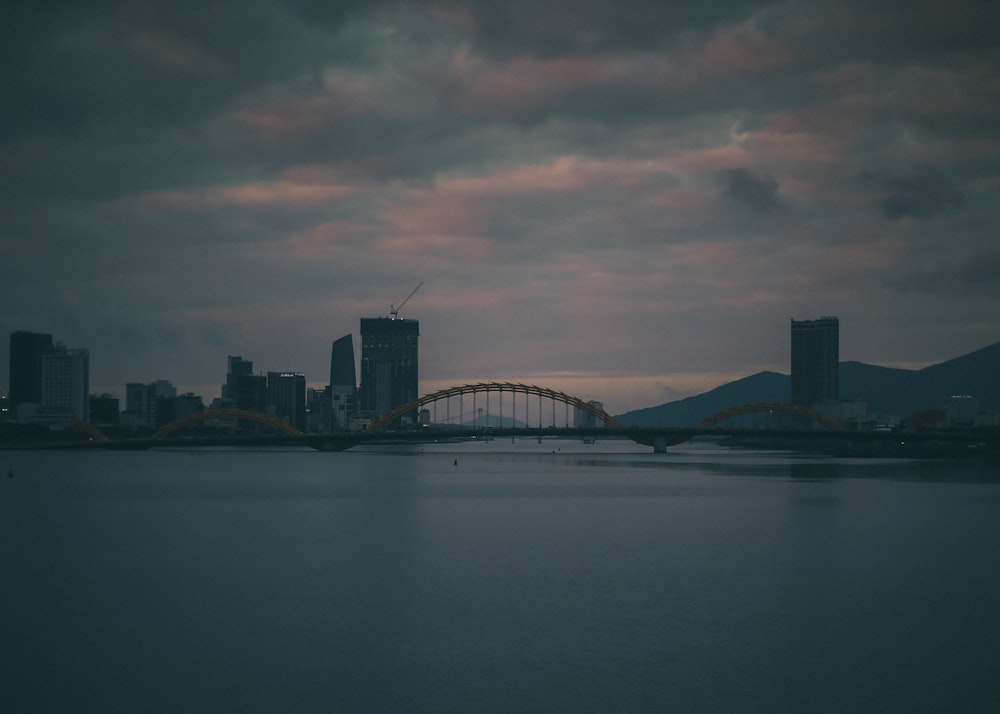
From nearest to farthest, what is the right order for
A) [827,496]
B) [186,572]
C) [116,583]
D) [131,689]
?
[131,689] → [116,583] → [186,572] → [827,496]

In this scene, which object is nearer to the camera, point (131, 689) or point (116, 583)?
point (131, 689)

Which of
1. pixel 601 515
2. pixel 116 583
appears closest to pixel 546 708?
pixel 116 583

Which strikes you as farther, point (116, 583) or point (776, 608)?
point (116, 583)

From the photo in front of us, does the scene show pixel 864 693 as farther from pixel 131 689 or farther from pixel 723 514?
pixel 723 514

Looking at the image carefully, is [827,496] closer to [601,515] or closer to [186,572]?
[601,515]

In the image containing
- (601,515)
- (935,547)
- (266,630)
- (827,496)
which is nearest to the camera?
(266,630)

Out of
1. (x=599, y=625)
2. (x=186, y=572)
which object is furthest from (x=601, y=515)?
(x=599, y=625)
